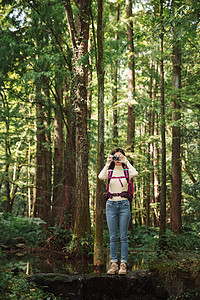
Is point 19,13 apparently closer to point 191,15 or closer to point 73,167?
point 73,167

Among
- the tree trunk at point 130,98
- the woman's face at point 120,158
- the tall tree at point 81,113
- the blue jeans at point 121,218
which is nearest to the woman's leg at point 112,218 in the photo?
the blue jeans at point 121,218

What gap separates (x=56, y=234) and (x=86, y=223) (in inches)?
76.7

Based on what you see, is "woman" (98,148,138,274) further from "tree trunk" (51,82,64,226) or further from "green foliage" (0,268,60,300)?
"tree trunk" (51,82,64,226)

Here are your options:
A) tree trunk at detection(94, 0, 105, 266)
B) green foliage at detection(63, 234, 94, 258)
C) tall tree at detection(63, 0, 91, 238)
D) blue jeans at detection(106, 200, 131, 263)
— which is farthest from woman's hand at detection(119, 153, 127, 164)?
green foliage at detection(63, 234, 94, 258)

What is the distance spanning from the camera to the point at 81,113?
9.76m

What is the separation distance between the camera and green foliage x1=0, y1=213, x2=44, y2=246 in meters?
12.5

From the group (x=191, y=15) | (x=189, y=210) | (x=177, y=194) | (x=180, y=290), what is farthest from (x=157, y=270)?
(x=189, y=210)

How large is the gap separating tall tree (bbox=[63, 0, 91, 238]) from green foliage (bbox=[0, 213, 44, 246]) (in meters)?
3.47

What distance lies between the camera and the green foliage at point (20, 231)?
1251cm

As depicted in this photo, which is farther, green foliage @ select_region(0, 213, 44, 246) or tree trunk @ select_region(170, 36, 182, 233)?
tree trunk @ select_region(170, 36, 182, 233)

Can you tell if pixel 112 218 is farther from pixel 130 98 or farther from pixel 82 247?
pixel 130 98

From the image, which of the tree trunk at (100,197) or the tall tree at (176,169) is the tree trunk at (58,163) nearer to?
the tall tree at (176,169)

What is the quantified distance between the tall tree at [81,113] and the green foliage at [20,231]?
3.47 meters

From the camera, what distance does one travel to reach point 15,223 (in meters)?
13.2
